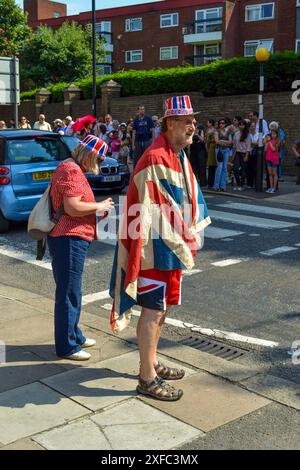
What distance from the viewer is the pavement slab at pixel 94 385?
3.88 metres

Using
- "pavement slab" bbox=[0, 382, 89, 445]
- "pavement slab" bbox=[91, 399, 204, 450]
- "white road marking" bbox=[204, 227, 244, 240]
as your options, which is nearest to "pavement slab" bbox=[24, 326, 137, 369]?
"pavement slab" bbox=[0, 382, 89, 445]

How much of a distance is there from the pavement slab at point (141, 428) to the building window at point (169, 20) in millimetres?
52445

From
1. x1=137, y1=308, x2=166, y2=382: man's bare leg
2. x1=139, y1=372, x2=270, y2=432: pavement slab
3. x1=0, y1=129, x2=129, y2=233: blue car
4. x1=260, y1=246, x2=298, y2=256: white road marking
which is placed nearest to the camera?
x1=139, y1=372, x2=270, y2=432: pavement slab

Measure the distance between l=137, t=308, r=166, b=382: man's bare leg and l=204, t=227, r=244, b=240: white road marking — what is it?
214 inches

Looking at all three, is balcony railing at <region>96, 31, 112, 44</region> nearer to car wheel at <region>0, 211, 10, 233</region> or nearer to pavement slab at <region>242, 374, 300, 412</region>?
car wheel at <region>0, 211, 10, 233</region>

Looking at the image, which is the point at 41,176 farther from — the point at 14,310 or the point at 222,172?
the point at 222,172

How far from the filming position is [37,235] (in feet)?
15.0

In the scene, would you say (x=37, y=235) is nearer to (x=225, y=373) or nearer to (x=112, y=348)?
(x=112, y=348)

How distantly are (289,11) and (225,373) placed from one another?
1548 inches

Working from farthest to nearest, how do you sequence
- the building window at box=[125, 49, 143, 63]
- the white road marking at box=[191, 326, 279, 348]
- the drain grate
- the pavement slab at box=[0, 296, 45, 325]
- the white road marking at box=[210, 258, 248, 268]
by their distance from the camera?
the building window at box=[125, 49, 143, 63] < the white road marking at box=[210, 258, 248, 268] < the pavement slab at box=[0, 296, 45, 325] < the white road marking at box=[191, 326, 279, 348] < the drain grate

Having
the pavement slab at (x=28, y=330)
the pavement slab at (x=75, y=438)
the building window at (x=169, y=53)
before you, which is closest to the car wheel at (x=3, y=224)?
the pavement slab at (x=28, y=330)

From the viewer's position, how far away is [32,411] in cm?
371

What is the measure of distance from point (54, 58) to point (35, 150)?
3257cm

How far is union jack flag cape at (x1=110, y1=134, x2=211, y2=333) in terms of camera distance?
12.4 feet
